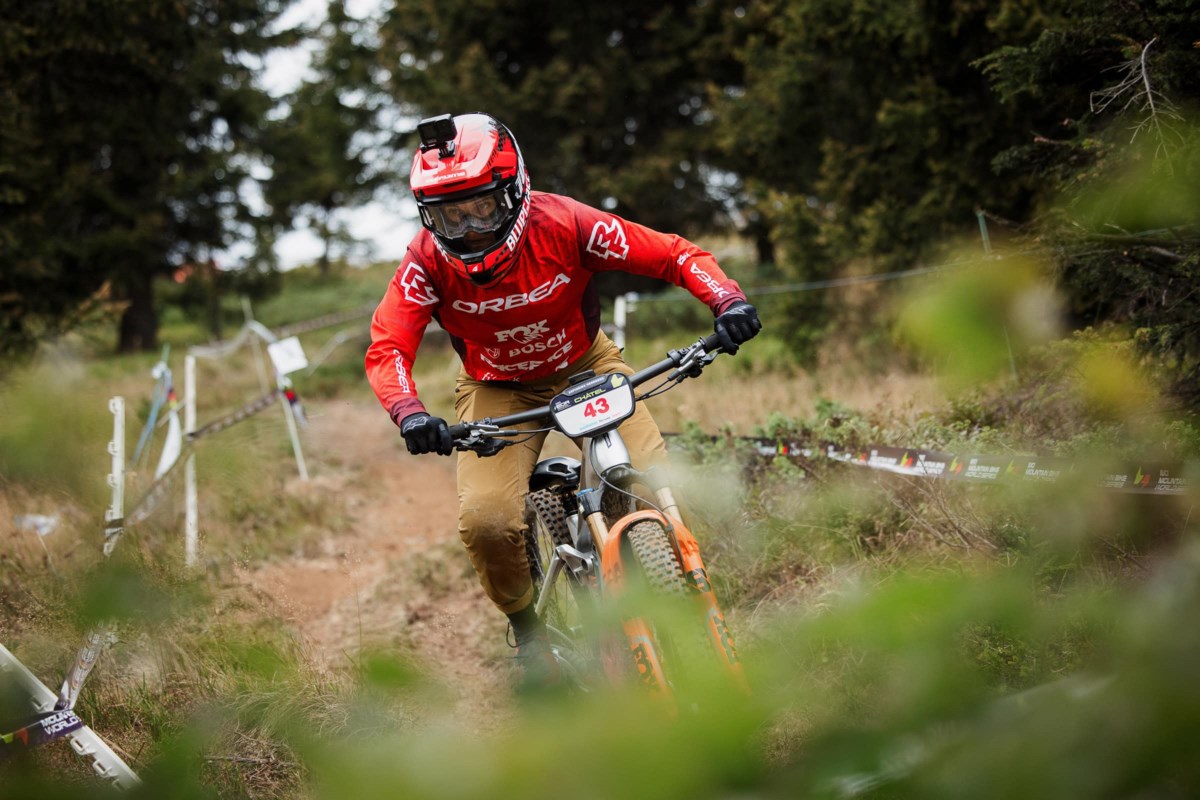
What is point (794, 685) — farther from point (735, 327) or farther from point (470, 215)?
point (470, 215)

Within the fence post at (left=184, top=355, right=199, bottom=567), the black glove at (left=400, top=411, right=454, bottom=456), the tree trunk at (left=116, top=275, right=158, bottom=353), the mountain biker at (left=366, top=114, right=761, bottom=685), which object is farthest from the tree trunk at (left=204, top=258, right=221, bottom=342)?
the black glove at (left=400, top=411, right=454, bottom=456)

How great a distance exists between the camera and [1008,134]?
8227mm

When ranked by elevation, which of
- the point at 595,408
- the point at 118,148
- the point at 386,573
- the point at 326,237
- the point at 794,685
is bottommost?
the point at 326,237

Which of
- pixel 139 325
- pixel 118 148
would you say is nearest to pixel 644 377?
pixel 118 148

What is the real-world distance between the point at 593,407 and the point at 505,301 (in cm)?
89

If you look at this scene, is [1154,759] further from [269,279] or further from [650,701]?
[269,279]

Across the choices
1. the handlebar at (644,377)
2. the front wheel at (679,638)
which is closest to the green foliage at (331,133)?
the handlebar at (644,377)

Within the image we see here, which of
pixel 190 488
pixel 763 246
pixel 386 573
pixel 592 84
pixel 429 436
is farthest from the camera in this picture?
pixel 763 246

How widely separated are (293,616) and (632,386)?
6.08 feet

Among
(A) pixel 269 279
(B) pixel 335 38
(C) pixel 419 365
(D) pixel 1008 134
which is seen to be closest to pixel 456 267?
(D) pixel 1008 134

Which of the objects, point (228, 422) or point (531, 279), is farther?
point (228, 422)

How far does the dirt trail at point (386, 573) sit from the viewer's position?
4879mm

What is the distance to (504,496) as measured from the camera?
3.92 metres

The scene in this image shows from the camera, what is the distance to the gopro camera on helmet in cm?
357
